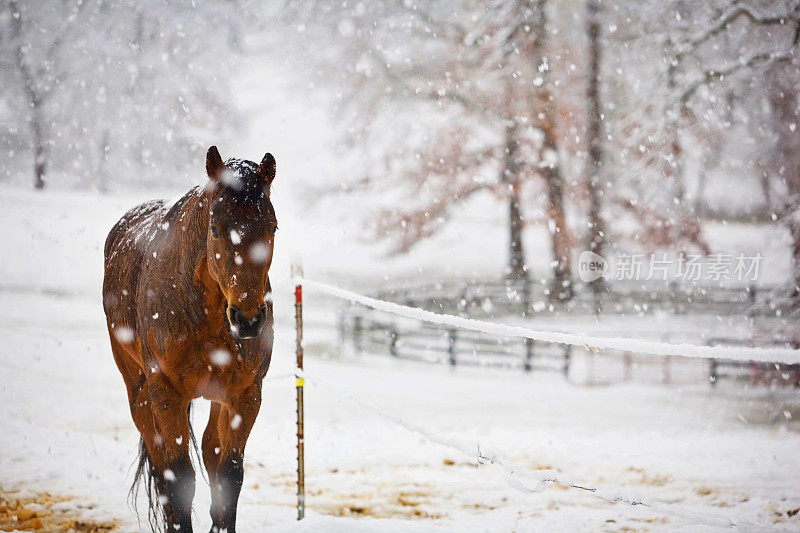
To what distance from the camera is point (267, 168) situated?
281cm

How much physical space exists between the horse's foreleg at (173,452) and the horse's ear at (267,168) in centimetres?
118

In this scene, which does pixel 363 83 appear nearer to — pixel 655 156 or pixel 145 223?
pixel 655 156

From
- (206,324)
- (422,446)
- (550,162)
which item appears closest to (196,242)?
(206,324)

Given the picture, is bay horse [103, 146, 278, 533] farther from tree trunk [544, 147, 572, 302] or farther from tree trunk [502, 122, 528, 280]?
tree trunk [502, 122, 528, 280]

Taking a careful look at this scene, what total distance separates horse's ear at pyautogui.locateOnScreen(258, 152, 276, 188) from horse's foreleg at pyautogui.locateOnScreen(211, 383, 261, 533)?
1.16m

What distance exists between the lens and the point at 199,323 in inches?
119

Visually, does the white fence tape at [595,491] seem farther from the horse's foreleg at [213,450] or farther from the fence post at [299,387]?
the horse's foreleg at [213,450]

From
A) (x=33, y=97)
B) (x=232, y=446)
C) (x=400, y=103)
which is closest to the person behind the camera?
(x=232, y=446)

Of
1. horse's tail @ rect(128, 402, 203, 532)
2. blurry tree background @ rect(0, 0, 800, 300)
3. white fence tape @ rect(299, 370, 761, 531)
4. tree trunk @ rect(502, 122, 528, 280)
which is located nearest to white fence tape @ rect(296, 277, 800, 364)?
white fence tape @ rect(299, 370, 761, 531)

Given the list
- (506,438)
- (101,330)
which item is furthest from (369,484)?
(101,330)

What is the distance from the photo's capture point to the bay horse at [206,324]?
2.60 m

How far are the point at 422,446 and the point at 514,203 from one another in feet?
40.1

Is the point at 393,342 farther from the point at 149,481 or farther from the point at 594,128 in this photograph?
the point at 594,128

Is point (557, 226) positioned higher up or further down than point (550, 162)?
further down
